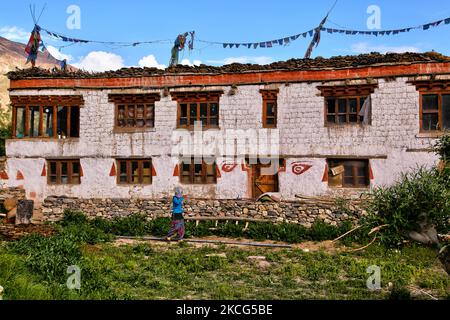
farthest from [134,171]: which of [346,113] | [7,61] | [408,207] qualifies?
[7,61]

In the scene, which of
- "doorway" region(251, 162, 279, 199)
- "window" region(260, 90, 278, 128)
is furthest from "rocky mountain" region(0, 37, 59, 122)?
"doorway" region(251, 162, 279, 199)

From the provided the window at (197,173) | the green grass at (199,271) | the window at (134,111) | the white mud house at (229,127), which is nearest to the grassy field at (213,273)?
the green grass at (199,271)

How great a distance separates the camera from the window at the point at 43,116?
2116 cm

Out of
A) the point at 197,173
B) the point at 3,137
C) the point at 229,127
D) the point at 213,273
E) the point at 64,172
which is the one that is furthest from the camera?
the point at 3,137

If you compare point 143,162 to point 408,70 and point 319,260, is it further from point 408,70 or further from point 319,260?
point 408,70

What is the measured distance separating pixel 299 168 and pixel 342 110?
3124 mm

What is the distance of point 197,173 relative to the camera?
20.0 m

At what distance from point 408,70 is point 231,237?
32.6 feet

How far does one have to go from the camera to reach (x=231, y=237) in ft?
57.1

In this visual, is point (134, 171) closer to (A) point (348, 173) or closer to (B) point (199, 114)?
(B) point (199, 114)

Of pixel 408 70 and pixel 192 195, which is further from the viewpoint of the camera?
pixel 192 195

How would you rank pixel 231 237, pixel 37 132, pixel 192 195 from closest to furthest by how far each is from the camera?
pixel 231 237, pixel 192 195, pixel 37 132

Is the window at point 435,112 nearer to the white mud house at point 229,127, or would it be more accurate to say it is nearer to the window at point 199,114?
the white mud house at point 229,127
